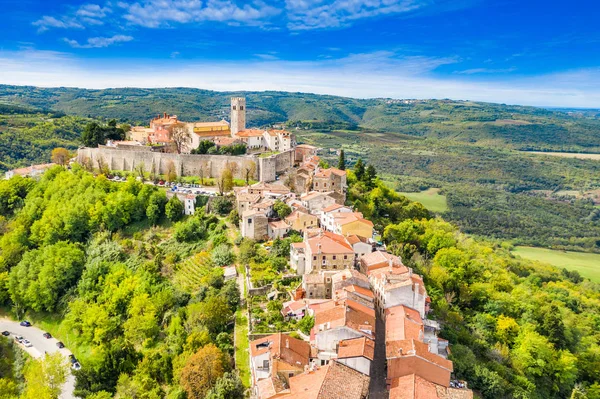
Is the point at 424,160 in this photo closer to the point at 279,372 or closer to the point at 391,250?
the point at 391,250

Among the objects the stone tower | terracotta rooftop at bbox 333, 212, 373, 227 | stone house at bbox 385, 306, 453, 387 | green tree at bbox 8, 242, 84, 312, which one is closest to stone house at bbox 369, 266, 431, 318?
stone house at bbox 385, 306, 453, 387

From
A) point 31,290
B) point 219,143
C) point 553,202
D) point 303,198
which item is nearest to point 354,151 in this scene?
point 553,202

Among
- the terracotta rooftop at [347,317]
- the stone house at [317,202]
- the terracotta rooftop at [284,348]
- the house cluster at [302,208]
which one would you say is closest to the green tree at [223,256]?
the house cluster at [302,208]

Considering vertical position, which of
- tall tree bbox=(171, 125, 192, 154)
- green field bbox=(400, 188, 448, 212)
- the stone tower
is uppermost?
the stone tower

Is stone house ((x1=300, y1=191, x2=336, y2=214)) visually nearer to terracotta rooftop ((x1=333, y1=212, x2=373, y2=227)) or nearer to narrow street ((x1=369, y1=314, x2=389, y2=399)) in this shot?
terracotta rooftop ((x1=333, y1=212, x2=373, y2=227))

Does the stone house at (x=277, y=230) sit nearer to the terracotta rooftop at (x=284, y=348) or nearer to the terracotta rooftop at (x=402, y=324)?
the terracotta rooftop at (x=402, y=324)

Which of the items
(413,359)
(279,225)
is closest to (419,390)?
(413,359)

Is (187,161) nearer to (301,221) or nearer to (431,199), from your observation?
(301,221)
